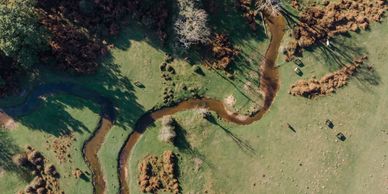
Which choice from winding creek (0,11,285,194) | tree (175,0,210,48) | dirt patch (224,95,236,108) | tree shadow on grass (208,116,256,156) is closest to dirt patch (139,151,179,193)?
winding creek (0,11,285,194)

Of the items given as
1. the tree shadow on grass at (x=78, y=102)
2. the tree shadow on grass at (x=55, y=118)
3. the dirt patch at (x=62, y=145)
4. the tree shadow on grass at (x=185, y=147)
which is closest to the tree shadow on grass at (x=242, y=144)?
the tree shadow on grass at (x=185, y=147)

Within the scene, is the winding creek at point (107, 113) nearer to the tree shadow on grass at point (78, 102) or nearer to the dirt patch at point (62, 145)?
the tree shadow on grass at point (78, 102)

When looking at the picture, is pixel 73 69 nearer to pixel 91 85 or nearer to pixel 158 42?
pixel 91 85

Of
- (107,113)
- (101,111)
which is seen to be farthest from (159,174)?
(101,111)

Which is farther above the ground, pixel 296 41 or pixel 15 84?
pixel 296 41

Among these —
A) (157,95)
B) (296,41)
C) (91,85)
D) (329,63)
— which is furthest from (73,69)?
(329,63)

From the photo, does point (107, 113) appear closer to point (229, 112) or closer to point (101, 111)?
point (101, 111)

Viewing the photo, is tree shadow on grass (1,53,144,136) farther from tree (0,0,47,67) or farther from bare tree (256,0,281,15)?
bare tree (256,0,281,15)
